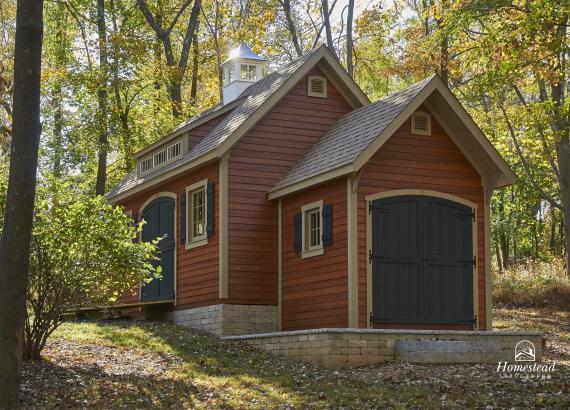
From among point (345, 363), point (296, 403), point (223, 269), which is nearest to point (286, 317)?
point (223, 269)

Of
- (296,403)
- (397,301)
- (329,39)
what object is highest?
(329,39)

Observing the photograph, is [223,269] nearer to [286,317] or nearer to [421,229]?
[286,317]

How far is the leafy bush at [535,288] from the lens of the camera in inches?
1051

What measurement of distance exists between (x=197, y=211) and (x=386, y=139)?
5.61 m

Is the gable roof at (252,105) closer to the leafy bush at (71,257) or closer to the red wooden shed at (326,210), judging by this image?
the red wooden shed at (326,210)

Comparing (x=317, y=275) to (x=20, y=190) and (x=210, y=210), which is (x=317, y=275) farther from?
(x=20, y=190)

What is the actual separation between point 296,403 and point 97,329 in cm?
744

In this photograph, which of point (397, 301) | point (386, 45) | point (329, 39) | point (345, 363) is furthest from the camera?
point (386, 45)

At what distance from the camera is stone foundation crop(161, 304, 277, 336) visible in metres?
18.3

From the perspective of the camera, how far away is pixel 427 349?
14.8 m

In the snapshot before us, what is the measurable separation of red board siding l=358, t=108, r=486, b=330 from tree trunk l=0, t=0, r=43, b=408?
22.7 ft

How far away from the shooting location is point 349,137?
18.1 m

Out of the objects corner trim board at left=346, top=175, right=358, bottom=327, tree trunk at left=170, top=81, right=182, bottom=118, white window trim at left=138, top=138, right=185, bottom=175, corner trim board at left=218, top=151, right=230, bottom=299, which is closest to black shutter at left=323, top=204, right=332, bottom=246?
corner trim board at left=346, top=175, right=358, bottom=327

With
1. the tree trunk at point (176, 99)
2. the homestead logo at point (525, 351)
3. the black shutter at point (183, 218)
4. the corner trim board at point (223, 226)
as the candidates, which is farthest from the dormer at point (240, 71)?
the homestead logo at point (525, 351)
